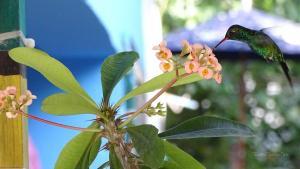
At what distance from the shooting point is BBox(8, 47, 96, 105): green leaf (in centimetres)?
96

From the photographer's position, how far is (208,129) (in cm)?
106

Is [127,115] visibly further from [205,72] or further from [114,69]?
[205,72]

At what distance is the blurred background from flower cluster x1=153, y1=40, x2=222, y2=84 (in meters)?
0.34

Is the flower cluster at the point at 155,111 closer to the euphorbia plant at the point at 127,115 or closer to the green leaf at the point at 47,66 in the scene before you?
the euphorbia plant at the point at 127,115

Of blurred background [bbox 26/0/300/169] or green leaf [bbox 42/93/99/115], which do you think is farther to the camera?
blurred background [bbox 26/0/300/169]

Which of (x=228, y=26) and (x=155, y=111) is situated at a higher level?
(x=228, y=26)

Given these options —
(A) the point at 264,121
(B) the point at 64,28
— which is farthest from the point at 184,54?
(A) the point at 264,121

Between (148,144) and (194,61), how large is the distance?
15cm

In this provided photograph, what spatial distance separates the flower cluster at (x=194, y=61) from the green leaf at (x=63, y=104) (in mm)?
145

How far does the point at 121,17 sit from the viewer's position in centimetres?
265

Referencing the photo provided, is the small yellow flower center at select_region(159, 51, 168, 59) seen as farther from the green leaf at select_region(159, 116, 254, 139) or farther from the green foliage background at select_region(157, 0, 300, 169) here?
the green foliage background at select_region(157, 0, 300, 169)

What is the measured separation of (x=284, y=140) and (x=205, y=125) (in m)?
5.84

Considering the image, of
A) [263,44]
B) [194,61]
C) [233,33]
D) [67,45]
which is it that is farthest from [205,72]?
[67,45]

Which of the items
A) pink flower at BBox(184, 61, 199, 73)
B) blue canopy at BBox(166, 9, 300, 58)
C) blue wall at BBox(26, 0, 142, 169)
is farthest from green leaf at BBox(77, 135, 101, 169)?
blue canopy at BBox(166, 9, 300, 58)
